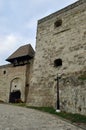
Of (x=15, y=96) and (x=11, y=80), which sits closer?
(x=15, y=96)

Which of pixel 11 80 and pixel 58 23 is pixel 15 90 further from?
pixel 58 23

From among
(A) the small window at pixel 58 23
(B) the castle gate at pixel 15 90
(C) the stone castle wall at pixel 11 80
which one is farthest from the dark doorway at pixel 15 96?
(A) the small window at pixel 58 23

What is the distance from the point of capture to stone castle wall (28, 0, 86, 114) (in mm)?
13508

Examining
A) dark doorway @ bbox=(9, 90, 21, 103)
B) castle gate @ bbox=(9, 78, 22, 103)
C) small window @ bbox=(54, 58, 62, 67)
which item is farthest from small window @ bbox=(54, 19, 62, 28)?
dark doorway @ bbox=(9, 90, 21, 103)

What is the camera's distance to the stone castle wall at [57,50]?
13.5 m

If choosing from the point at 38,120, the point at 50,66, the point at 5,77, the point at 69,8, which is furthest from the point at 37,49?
the point at 38,120

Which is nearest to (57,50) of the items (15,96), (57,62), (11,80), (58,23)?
(57,62)

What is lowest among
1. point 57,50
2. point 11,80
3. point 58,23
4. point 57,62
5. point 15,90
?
point 15,90

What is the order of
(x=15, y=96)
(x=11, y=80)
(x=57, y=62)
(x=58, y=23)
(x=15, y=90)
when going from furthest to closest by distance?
1. (x=11, y=80)
2. (x=15, y=90)
3. (x=15, y=96)
4. (x=58, y=23)
5. (x=57, y=62)

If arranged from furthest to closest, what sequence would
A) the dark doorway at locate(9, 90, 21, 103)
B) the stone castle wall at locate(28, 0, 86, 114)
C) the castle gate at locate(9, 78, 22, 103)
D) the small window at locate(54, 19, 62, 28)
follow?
the castle gate at locate(9, 78, 22, 103) < the dark doorway at locate(9, 90, 21, 103) < the small window at locate(54, 19, 62, 28) < the stone castle wall at locate(28, 0, 86, 114)

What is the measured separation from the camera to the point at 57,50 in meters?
14.9

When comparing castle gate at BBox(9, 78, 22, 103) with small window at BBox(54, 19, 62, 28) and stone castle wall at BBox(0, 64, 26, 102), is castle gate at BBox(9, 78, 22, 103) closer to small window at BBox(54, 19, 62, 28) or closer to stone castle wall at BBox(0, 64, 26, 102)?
stone castle wall at BBox(0, 64, 26, 102)

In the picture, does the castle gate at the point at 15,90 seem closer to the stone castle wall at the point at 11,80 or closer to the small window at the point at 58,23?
the stone castle wall at the point at 11,80

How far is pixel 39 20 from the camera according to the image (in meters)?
17.4
